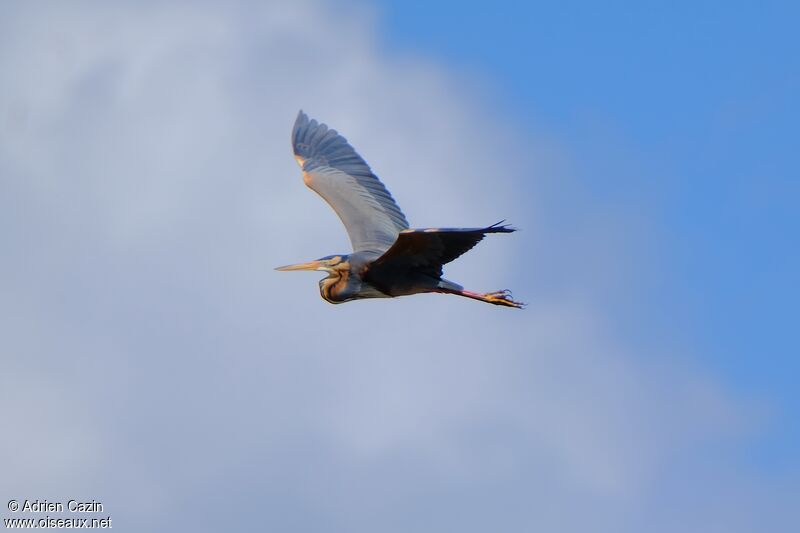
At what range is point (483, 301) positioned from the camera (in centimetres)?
1332

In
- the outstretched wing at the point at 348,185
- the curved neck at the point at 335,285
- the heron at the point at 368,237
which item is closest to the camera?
the heron at the point at 368,237

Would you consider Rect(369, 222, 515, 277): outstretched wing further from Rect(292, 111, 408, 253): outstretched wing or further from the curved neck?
Rect(292, 111, 408, 253): outstretched wing

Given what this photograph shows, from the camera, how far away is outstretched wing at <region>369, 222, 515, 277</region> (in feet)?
37.0

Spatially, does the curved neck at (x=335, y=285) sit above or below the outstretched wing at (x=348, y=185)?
below

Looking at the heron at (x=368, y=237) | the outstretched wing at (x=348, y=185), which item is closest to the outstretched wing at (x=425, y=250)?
the heron at (x=368, y=237)

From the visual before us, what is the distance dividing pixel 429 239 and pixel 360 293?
154 centimetres

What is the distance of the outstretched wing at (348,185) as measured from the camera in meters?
14.2

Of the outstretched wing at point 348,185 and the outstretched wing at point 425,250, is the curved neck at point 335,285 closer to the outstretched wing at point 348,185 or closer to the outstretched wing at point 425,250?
the outstretched wing at point 425,250

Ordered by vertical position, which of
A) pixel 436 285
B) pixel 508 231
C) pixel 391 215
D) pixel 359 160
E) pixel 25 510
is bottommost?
pixel 25 510

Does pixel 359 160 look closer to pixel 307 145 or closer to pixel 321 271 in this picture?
pixel 307 145

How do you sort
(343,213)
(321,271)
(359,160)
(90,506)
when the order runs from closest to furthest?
(90,506) → (321,271) → (343,213) → (359,160)

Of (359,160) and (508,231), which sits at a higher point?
(359,160)

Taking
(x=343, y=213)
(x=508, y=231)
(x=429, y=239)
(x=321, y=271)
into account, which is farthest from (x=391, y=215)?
(x=508, y=231)

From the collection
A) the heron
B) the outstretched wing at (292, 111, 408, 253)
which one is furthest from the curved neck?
the outstretched wing at (292, 111, 408, 253)
